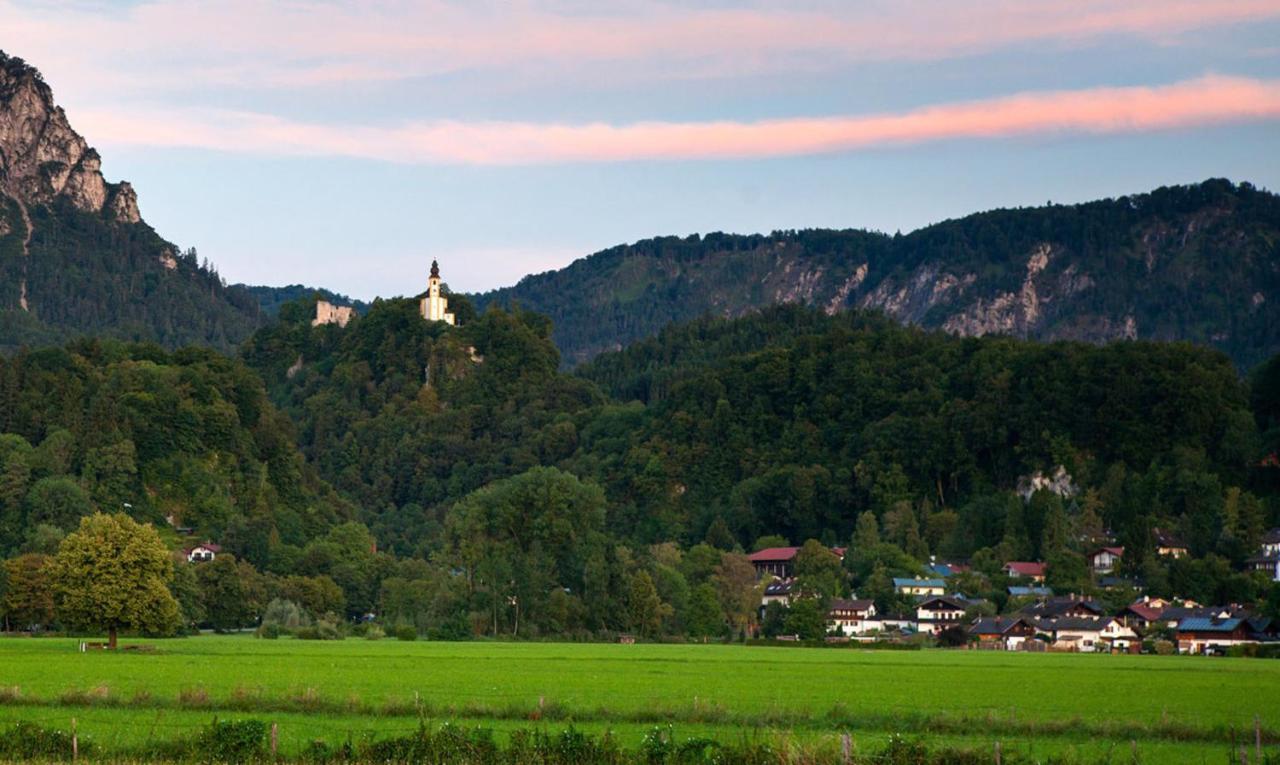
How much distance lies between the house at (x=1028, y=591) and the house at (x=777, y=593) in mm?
18395

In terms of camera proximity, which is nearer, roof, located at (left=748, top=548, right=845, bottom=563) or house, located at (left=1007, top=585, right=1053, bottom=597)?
house, located at (left=1007, top=585, right=1053, bottom=597)

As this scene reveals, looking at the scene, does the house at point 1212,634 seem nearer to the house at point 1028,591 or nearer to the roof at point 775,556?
the house at point 1028,591

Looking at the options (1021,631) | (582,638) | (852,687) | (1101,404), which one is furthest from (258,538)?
(852,687)

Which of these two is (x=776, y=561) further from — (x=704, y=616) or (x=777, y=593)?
(x=704, y=616)

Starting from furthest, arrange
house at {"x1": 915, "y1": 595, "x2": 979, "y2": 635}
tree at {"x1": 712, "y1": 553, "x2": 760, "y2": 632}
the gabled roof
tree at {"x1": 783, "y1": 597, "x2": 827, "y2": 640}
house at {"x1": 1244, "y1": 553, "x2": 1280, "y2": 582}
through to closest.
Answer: the gabled roof < tree at {"x1": 712, "y1": 553, "x2": 760, "y2": 632} < house at {"x1": 1244, "y1": 553, "x2": 1280, "y2": 582} < house at {"x1": 915, "y1": 595, "x2": 979, "y2": 635} < tree at {"x1": 783, "y1": 597, "x2": 827, "y2": 640}

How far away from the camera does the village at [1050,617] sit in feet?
425

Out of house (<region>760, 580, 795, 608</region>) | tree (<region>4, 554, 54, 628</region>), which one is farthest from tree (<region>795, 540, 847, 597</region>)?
tree (<region>4, 554, 54, 628</region>)

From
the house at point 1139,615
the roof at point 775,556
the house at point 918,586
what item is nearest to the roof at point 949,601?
the house at point 918,586

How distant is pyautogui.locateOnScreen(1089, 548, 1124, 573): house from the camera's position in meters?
175

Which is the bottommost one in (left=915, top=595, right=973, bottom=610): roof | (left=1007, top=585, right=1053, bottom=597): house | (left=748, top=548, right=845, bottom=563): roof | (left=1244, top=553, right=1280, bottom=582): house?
(left=915, top=595, right=973, bottom=610): roof

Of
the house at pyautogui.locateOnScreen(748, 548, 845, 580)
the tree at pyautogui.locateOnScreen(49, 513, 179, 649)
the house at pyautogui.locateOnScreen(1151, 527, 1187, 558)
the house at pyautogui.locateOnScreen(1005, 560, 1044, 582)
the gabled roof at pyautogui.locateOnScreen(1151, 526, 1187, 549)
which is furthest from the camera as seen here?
the house at pyautogui.locateOnScreen(748, 548, 845, 580)

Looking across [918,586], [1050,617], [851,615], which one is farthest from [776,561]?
[1050,617]

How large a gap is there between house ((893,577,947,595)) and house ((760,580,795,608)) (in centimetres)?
903

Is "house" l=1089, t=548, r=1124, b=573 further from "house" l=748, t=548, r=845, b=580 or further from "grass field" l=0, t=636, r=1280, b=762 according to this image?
"grass field" l=0, t=636, r=1280, b=762
